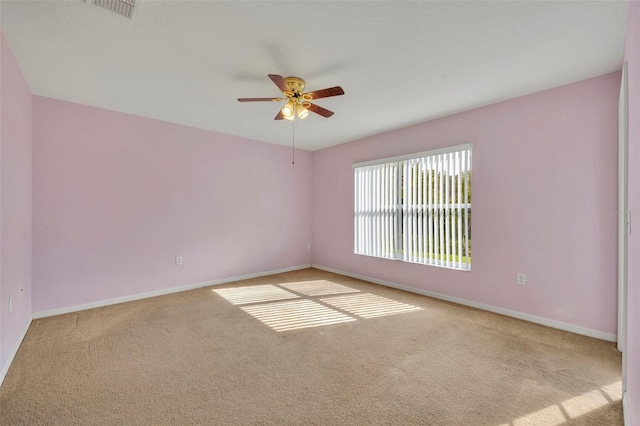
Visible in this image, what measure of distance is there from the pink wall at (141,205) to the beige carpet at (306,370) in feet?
1.98

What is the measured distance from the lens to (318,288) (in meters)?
4.50

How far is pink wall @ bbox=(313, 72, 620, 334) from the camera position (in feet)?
8.89

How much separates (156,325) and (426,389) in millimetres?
2698

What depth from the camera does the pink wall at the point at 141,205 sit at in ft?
11.0

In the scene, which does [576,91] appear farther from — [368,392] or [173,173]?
[173,173]

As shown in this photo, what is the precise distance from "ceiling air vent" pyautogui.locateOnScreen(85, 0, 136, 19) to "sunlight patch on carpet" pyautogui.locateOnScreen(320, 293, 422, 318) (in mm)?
3399

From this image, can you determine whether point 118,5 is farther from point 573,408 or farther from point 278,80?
point 573,408

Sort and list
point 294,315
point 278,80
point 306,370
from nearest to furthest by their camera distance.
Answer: point 306,370, point 278,80, point 294,315

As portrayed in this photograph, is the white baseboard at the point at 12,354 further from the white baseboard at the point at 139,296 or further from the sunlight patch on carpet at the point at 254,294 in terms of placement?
the sunlight patch on carpet at the point at 254,294

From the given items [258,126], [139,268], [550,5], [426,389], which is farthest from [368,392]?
[258,126]

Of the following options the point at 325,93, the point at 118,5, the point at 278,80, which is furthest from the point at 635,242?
the point at 118,5

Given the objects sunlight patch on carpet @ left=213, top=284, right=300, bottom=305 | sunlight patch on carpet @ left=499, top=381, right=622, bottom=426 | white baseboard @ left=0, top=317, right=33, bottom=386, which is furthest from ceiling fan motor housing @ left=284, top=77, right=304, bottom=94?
white baseboard @ left=0, top=317, right=33, bottom=386

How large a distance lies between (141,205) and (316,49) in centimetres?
322

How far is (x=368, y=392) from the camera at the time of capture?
6.24ft
